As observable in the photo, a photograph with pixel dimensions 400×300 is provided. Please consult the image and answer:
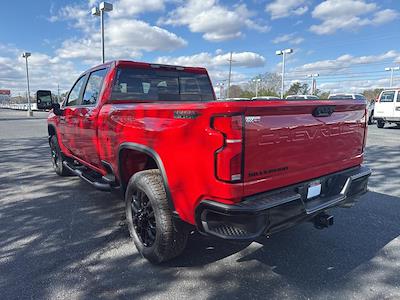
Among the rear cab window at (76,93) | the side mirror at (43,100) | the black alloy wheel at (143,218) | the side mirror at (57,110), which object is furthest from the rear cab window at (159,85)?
the side mirror at (43,100)

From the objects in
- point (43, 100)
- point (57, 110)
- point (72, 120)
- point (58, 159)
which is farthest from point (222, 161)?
point (58, 159)

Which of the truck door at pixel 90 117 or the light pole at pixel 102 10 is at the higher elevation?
the light pole at pixel 102 10

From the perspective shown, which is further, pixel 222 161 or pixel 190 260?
pixel 190 260

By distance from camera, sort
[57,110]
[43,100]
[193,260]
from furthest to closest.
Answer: [43,100], [57,110], [193,260]

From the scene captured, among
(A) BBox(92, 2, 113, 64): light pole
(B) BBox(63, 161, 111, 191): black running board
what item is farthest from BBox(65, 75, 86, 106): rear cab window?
(A) BBox(92, 2, 113, 64): light pole

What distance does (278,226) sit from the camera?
2443 mm

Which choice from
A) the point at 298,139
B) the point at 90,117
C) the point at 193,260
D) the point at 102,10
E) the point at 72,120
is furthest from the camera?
the point at 102,10

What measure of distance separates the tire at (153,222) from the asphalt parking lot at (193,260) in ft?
0.55

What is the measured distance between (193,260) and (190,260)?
3 centimetres

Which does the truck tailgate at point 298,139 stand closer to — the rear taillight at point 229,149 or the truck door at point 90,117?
the rear taillight at point 229,149

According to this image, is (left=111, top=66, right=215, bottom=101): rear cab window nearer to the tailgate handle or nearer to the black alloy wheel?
the black alloy wheel

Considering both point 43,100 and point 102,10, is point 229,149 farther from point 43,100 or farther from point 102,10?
point 102,10

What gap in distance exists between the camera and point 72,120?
4.92 meters

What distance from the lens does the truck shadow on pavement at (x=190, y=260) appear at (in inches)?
105
